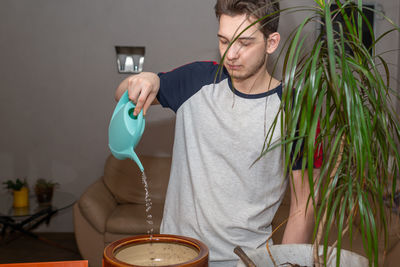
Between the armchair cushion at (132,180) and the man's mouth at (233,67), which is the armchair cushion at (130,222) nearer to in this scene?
the armchair cushion at (132,180)

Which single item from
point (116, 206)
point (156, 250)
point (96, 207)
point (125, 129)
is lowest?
point (116, 206)

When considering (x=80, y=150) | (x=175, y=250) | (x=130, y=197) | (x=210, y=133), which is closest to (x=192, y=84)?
(x=210, y=133)

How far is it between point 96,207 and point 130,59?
1.43m

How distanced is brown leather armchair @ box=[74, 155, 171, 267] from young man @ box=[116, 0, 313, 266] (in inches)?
77.4

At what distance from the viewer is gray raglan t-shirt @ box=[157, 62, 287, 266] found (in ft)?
4.07

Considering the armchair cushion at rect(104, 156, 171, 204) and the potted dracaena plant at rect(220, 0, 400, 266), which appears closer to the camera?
the potted dracaena plant at rect(220, 0, 400, 266)

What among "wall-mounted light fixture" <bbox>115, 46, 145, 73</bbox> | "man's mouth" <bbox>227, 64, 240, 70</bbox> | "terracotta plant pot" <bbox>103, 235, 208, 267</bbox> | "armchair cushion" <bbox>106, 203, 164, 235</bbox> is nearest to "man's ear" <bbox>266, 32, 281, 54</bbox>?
"man's mouth" <bbox>227, 64, 240, 70</bbox>

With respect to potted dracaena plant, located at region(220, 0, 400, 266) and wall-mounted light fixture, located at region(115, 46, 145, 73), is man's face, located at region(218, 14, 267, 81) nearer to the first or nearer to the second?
potted dracaena plant, located at region(220, 0, 400, 266)

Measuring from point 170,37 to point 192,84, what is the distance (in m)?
2.61

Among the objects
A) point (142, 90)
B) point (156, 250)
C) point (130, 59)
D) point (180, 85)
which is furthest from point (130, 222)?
point (156, 250)

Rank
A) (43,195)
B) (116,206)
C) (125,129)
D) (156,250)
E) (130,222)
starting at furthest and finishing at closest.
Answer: (116,206), (43,195), (130,222), (125,129), (156,250)

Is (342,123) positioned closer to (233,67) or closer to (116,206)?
(233,67)

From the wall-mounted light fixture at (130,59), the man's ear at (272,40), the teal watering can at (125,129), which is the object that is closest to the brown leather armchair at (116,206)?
the wall-mounted light fixture at (130,59)

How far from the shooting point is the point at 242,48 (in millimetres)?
1200
